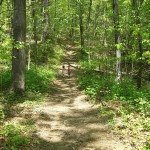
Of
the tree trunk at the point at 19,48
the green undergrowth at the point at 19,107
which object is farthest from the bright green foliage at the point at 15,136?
the tree trunk at the point at 19,48

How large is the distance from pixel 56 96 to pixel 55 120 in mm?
4939

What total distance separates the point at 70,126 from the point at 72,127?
0.52 ft

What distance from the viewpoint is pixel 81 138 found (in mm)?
9875

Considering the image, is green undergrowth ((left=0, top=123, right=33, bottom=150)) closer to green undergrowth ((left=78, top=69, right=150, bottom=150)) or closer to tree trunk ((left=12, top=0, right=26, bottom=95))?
green undergrowth ((left=78, top=69, right=150, bottom=150))

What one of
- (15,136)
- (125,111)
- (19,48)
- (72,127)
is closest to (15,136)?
(15,136)

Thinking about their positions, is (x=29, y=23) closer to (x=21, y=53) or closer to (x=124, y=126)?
(x=21, y=53)

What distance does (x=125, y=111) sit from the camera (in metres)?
11.8

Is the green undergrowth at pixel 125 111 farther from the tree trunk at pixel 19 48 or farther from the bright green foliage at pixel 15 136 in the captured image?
the tree trunk at pixel 19 48

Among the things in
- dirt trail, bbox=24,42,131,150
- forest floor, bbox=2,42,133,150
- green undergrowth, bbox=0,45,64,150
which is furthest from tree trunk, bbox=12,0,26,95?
dirt trail, bbox=24,42,131,150

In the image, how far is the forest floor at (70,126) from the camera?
9219 millimetres

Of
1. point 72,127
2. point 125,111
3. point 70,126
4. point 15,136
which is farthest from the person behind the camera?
point 125,111

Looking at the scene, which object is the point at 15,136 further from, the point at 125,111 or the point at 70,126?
the point at 125,111

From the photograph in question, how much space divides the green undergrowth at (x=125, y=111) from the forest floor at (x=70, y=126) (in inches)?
13.6

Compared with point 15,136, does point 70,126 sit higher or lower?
lower
